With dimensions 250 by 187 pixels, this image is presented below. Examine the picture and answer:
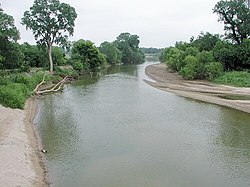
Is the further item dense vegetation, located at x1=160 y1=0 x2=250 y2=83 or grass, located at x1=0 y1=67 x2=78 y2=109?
dense vegetation, located at x1=160 y1=0 x2=250 y2=83

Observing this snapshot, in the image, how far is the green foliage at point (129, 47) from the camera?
415ft

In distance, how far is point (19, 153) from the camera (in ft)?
56.7

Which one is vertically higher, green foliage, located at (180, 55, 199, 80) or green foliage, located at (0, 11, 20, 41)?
green foliage, located at (0, 11, 20, 41)

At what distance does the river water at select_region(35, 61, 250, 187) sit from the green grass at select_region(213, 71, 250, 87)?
550 inches

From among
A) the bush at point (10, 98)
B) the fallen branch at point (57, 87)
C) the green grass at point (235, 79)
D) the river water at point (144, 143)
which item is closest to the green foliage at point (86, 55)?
the fallen branch at point (57, 87)

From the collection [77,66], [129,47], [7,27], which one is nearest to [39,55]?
[77,66]

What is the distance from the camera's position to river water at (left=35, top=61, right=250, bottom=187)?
631 inches

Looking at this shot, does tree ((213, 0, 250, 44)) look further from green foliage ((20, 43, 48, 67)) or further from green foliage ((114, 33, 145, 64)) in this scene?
green foliage ((114, 33, 145, 64))

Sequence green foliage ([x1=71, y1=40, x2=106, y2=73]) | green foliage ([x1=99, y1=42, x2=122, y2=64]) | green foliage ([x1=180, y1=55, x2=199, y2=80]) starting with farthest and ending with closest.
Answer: green foliage ([x1=99, y1=42, x2=122, y2=64])
green foliage ([x1=71, y1=40, x2=106, y2=73])
green foliage ([x1=180, y1=55, x2=199, y2=80])

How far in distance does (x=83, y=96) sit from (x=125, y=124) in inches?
602

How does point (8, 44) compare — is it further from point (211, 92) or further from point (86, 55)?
point (86, 55)

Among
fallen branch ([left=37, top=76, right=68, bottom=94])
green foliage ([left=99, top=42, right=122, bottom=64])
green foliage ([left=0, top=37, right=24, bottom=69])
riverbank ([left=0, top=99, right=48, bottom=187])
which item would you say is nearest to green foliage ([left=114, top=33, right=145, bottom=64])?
green foliage ([left=99, top=42, right=122, bottom=64])

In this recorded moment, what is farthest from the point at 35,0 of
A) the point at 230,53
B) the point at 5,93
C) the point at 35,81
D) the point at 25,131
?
the point at 25,131

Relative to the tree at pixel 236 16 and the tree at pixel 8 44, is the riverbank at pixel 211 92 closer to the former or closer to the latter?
the tree at pixel 236 16
